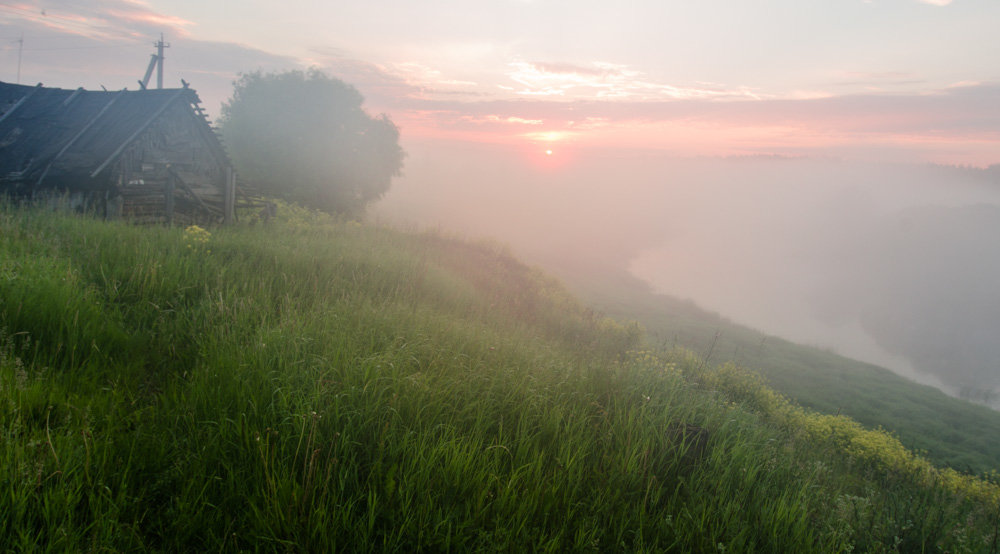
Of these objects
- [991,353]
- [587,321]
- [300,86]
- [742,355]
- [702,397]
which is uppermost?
[300,86]

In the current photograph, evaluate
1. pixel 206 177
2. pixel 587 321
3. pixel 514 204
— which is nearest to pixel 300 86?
pixel 206 177

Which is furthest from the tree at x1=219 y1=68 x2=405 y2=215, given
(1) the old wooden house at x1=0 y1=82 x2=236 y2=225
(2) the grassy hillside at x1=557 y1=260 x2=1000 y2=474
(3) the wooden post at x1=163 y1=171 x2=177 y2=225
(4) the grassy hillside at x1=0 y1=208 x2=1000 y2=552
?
(4) the grassy hillside at x1=0 y1=208 x2=1000 y2=552

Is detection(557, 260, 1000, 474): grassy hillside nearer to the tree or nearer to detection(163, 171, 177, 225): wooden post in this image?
detection(163, 171, 177, 225): wooden post

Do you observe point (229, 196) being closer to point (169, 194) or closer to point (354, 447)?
point (169, 194)

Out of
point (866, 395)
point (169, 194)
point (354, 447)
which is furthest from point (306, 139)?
point (866, 395)

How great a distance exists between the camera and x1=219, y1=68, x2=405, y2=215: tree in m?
39.9

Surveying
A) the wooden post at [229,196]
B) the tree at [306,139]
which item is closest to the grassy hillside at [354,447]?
the wooden post at [229,196]

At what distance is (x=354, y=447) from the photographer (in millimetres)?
2691

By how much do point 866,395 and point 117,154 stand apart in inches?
1580

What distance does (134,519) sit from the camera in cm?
203

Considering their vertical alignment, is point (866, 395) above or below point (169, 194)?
below

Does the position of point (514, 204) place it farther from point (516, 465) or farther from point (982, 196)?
point (982, 196)

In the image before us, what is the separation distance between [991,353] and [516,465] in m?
117

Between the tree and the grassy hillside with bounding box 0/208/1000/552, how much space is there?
38.7 m
